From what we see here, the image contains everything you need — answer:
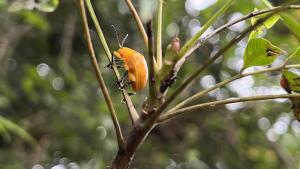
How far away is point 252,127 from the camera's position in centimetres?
245

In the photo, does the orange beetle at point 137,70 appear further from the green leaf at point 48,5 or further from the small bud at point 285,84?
the green leaf at point 48,5

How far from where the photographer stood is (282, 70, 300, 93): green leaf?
0.70 m

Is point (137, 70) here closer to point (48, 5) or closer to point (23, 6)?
point (48, 5)

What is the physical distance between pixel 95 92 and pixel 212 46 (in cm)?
58

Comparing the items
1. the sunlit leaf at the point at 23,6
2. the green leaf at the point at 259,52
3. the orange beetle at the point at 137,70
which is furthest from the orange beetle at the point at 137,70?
the sunlit leaf at the point at 23,6

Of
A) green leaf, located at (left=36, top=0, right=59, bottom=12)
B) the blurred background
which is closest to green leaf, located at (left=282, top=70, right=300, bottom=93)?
green leaf, located at (left=36, top=0, right=59, bottom=12)

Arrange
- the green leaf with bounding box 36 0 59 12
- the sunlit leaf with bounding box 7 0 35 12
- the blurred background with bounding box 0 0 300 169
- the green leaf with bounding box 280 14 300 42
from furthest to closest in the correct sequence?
the blurred background with bounding box 0 0 300 169 < the sunlit leaf with bounding box 7 0 35 12 < the green leaf with bounding box 36 0 59 12 < the green leaf with bounding box 280 14 300 42

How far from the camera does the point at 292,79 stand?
0.70 m

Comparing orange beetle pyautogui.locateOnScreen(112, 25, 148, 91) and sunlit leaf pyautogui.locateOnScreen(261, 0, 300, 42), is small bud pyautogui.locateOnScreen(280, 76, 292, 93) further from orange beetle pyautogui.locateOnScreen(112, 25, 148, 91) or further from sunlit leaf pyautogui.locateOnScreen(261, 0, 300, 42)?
orange beetle pyautogui.locateOnScreen(112, 25, 148, 91)

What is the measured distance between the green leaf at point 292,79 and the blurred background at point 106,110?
141 cm

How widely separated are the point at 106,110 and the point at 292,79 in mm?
1510

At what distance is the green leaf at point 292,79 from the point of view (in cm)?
70

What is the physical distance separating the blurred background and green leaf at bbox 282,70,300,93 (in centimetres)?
141

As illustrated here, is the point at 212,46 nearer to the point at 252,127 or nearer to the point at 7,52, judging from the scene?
the point at 252,127
